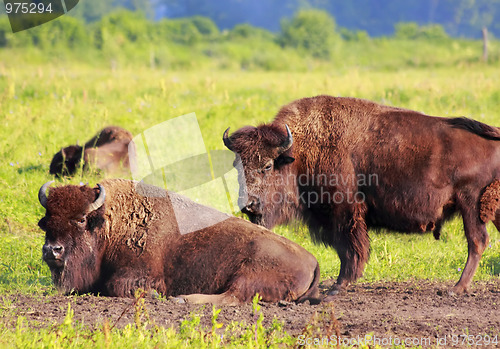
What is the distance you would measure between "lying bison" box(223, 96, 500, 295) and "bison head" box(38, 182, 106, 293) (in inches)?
62.5

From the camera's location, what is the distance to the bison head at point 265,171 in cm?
658

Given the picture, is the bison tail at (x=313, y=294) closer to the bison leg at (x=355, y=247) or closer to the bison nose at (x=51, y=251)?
the bison leg at (x=355, y=247)

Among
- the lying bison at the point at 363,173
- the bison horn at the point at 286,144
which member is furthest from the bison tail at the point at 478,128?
the bison horn at the point at 286,144

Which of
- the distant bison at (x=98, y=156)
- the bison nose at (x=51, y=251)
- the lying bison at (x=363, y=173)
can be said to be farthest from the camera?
the distant bison at (x=98, y=156)

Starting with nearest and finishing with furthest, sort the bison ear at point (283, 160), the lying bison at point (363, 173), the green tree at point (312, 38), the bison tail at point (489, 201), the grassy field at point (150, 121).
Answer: the bison tail at point (489, 201), the lying bison at point (363, 173), the bison ear at point (283, 160), the grassy field at point (150, 121), the green tree at point (312, 38)

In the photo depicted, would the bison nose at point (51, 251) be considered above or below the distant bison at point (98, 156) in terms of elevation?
above

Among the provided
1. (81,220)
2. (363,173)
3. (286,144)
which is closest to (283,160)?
(286,144)

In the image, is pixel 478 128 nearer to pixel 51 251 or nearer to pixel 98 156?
pixel 51 251

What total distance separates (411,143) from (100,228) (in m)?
3.39

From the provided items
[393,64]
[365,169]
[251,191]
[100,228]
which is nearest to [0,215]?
[100,228]

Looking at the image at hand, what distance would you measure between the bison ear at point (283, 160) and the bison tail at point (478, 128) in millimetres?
1778

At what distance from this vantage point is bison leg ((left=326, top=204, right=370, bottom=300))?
21.5 ft

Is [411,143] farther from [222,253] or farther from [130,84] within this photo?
[130,84]

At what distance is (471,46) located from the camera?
48250 mm
